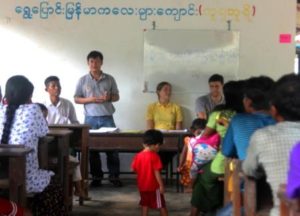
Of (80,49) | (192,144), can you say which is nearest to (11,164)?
(192,144)

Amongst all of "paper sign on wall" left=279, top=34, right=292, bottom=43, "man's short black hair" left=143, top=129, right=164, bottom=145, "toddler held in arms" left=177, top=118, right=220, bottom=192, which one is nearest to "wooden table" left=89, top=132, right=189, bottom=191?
"toddler held in arms" left=177, top=118, right=220, bottom=192

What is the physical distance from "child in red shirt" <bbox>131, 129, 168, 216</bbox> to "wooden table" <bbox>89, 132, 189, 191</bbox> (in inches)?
72.1

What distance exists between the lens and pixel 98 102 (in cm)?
695

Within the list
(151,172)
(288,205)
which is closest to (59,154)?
(151,172)

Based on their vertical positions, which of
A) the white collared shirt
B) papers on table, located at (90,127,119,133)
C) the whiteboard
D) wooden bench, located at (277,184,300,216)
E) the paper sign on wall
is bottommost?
papers on table, located at (90,127,119,133)

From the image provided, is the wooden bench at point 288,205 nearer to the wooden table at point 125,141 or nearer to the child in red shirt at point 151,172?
the child in red shirt at point 151,172

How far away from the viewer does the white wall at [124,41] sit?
7.36m

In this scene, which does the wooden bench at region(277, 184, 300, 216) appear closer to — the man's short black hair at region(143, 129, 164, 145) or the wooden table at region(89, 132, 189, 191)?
the man's short black hair at region(143, 129, 164, 145)

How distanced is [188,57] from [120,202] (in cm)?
251

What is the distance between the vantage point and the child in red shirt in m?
4.53

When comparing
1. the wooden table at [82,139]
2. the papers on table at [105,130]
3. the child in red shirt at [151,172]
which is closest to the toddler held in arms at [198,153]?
the child in red shirt at [151,172]

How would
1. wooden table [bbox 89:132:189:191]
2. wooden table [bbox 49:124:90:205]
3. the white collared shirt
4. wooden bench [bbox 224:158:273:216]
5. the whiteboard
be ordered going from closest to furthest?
wooden bench [bbox 224:158:273:216]
wooden table [bbox 49:124:90:205]
wooden table [bbox 89:132:189:191]
the white collared shirt
the whiteboard

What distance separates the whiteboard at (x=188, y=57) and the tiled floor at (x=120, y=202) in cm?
152

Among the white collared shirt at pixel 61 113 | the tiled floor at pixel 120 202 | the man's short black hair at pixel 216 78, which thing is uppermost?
the man's short black hair at pixel 216 78
